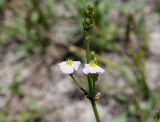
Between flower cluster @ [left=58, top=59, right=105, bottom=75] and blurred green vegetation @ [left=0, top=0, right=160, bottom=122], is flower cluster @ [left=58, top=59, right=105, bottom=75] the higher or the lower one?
the lower one

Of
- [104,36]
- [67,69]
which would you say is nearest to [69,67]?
[67,69]

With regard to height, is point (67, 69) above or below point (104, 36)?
below

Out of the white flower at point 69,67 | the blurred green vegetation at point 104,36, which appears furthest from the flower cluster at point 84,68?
the blurred green vegetation at point 104,36

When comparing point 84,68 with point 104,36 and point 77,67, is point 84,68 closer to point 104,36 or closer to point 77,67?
point 77,67

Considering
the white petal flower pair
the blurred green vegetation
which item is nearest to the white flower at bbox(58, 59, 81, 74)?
the white petal flower pair

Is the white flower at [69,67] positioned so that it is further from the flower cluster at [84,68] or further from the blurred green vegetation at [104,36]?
the blurred green vegetation at [104,36]

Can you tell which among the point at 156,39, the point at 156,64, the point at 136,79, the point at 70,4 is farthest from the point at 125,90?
the point at 70,4

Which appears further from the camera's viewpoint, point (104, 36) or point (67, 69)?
point (104, 36)

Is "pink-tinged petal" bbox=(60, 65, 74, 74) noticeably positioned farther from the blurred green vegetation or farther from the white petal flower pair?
the blurred green vegetation
